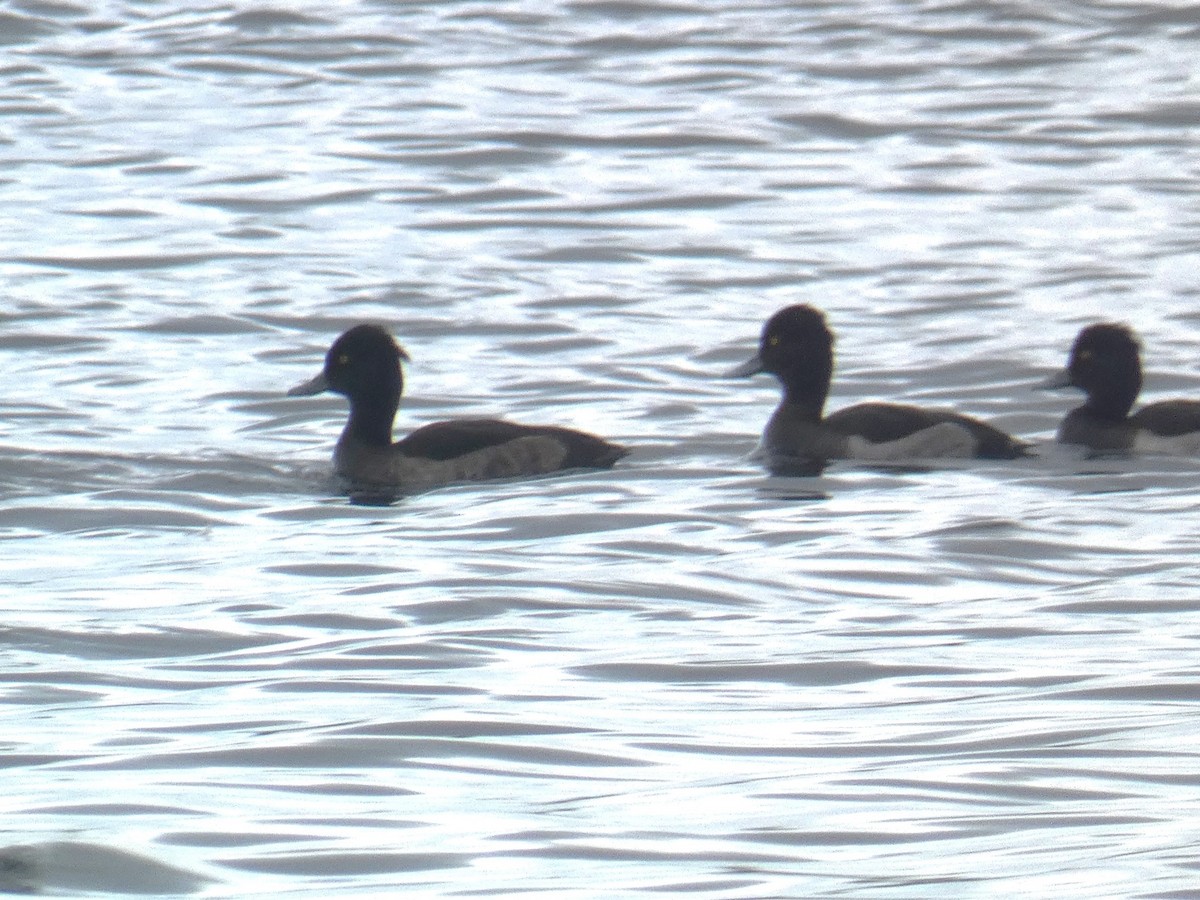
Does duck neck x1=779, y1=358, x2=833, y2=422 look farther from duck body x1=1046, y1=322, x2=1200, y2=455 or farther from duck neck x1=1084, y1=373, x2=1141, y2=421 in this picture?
duck neck x1=1084, y1=373, x2=1141, y2=421

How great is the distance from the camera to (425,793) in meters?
5.93

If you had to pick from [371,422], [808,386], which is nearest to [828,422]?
[808,386]

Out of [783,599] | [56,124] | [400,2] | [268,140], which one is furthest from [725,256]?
[400,2]

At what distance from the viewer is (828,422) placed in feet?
Answer: 41.5

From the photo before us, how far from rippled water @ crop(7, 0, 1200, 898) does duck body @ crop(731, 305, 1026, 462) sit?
0.20 meters

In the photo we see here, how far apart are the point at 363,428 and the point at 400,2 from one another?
18.3m

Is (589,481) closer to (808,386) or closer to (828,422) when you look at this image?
(828,422)

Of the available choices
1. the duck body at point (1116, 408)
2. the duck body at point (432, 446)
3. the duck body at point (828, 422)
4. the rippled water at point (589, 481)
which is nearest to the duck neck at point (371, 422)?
the duck body at point (432, 446)

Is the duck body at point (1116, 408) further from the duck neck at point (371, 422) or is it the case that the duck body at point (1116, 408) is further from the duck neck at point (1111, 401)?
the duck neck at point (371, 422)

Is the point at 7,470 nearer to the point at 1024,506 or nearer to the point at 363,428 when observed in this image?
the point at 363,428

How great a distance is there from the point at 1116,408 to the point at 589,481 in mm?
2719

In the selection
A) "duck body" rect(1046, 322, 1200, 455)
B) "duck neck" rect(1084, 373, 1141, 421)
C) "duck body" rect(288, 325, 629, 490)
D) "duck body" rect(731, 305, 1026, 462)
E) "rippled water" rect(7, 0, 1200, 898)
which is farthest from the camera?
"duck neck" rect(1084, 373, 1141, 421)

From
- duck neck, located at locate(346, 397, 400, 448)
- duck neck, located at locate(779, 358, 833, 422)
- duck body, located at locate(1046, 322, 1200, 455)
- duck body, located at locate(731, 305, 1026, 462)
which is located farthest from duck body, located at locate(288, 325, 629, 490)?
duck body, located at locate(1046, 322, 1200, 455)

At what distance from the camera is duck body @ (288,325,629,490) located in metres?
12.0
